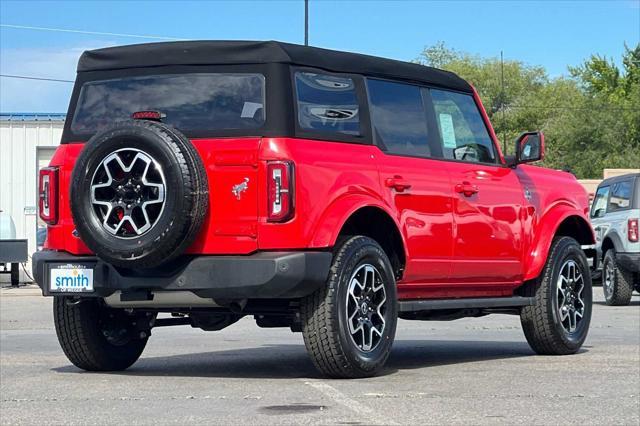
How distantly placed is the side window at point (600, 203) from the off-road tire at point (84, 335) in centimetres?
1424

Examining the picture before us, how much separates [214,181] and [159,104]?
778 millimetres

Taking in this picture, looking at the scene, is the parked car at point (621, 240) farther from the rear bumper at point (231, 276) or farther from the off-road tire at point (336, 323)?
the rear bumper at point (231, 276)

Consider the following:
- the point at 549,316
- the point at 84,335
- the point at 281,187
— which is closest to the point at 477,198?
the point at 549,316

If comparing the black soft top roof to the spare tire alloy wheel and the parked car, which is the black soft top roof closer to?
the spare tire alloy wheel

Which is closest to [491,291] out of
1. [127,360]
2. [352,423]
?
[127,360]

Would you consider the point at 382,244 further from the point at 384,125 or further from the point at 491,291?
the point at 491,291

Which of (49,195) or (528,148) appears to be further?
(528,148)

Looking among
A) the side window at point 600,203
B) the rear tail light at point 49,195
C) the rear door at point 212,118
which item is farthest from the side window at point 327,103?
the side window at point 600,203

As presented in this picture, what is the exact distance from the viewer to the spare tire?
824 cm

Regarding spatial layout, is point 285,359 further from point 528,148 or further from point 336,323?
point 528,148

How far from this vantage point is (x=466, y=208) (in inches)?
396

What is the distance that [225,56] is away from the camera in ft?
28.9

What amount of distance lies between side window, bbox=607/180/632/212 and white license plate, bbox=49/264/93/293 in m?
13.7

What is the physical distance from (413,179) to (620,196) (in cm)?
1268
